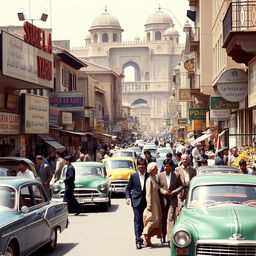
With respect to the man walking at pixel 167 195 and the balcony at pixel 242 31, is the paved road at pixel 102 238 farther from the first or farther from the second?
the balcony at pixel 242 31

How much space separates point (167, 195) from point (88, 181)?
22.4 feet

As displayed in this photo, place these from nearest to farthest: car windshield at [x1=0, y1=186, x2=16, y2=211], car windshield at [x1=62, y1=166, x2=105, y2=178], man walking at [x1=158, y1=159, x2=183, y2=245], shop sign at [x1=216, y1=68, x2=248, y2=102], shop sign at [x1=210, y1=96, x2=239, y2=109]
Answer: car windshield at [x1=0, y1=186, x2=16, y2=211]
man walking at [x1=158, y1=159, x2=183, y2=245]
car windshield at [x1=62, y1=166, x2=105, y2=178]
shop sign at [x1=216, y1=68, x2=248, y2=102]
shop sign at [x1=210, y1=96, x2=239, y2=109]

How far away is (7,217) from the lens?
9812mm

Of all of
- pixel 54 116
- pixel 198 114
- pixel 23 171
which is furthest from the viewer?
pixel 54 116

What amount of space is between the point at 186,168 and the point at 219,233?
6452 millimetres

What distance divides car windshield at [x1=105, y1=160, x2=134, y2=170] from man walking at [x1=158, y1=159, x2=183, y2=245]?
12.4 metres

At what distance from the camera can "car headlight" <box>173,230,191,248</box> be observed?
8555mm

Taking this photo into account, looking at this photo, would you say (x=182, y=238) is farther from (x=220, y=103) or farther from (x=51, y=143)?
(x=51, y=143)

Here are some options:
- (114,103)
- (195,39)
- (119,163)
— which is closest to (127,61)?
(114,103)

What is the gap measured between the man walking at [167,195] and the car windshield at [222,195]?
2.64 m

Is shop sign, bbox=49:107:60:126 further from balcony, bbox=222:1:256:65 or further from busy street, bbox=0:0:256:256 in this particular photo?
balcony, bbox=222:1:256:65

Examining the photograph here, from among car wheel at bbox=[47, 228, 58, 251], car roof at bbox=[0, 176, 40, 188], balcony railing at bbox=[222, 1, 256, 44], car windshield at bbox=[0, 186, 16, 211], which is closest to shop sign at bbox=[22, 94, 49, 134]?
balcony railing at bbox=[222, 1, 256, 44]

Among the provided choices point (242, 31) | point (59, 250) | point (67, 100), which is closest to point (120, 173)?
point (242, 31)

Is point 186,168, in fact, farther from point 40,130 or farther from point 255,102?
point 40,130
